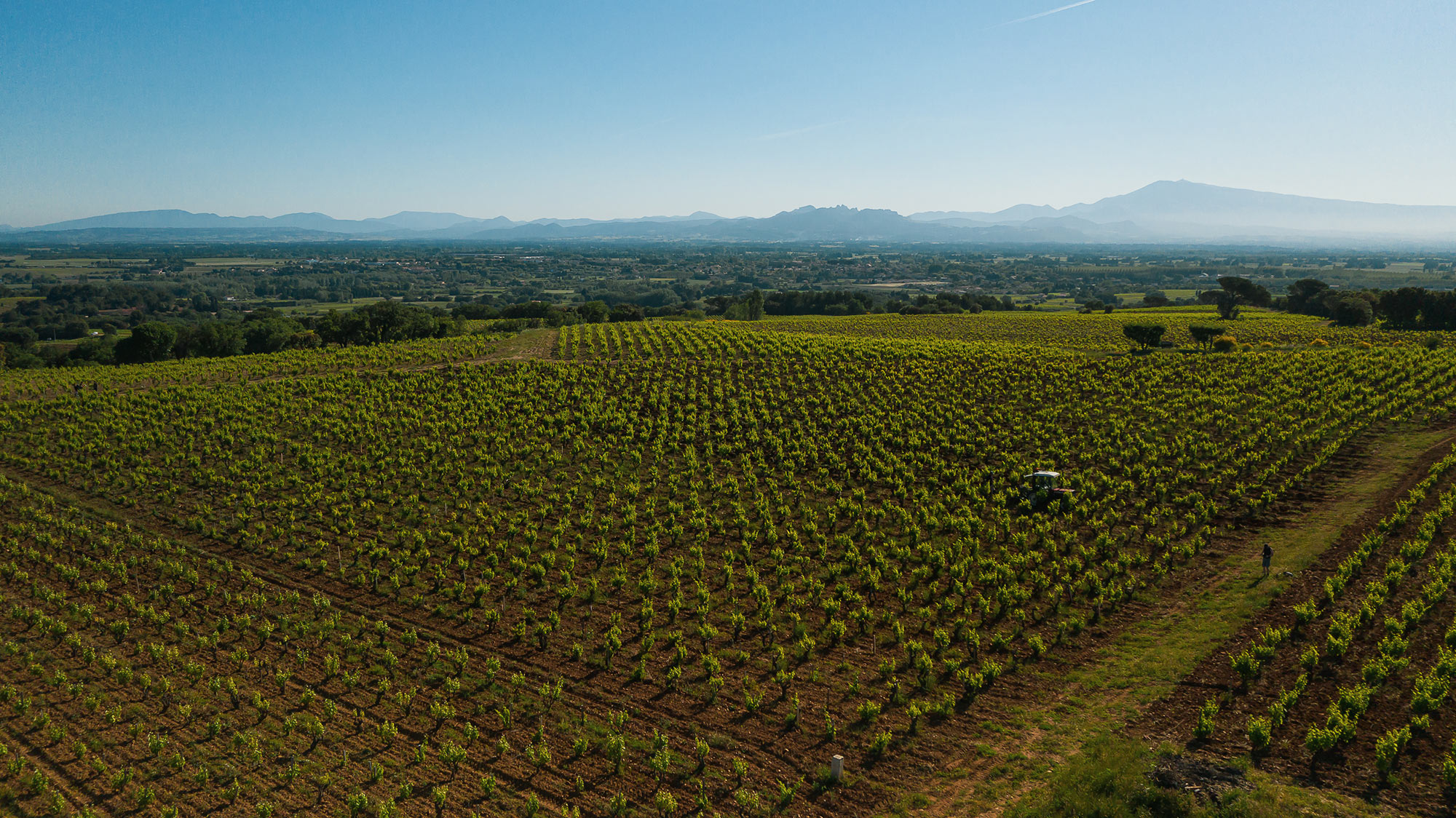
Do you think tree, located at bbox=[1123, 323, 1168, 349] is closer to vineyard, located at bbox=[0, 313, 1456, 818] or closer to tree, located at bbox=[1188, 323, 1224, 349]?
A: tree, located at bbox=[1188, 323, 1224, 349]

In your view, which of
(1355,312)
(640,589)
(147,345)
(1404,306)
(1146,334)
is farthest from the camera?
(1355,312)

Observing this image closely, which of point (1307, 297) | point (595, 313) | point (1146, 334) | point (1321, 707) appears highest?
point (1307, 297)

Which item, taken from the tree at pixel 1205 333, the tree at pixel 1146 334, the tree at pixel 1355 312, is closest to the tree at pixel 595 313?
the tree at pixel 1146 334

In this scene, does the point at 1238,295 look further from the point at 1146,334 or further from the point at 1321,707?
the point at 1321,707

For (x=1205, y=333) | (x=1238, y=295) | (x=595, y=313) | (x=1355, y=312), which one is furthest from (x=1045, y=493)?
(x=1238, y=295)

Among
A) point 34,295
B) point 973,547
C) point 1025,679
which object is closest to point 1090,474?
point 973,547

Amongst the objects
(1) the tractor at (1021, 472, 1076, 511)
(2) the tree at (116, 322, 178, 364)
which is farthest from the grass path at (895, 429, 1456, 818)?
(2) the tree at (116, 322, 178, 364)
